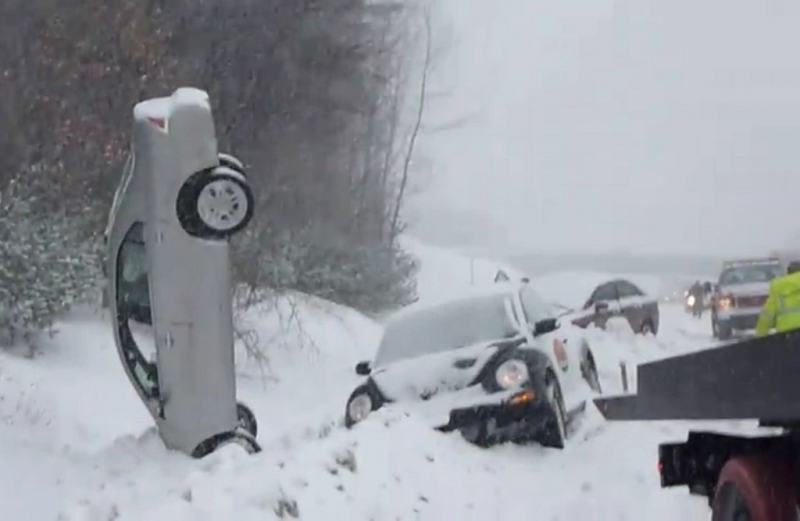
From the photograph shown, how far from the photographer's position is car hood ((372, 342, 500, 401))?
41.5ft

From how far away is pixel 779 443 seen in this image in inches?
228

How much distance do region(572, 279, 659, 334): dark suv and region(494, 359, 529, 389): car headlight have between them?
1532 cm

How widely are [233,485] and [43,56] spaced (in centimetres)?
912

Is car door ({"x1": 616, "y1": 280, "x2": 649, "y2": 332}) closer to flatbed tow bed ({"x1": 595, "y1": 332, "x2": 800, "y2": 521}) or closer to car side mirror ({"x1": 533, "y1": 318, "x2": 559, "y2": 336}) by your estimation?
car side mirror ({"x1": 533, "y1": 318, "x2": 559, "y2": 336})

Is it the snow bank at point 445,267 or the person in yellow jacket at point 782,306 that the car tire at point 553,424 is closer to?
the person in yellow jacket at point 782,306

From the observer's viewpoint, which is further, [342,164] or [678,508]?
[342,164]

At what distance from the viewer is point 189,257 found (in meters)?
9.97

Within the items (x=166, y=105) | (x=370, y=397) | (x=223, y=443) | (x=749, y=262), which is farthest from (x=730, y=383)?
(x=749, y=262)

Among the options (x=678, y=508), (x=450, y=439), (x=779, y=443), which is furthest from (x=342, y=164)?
(x=779, y=443)

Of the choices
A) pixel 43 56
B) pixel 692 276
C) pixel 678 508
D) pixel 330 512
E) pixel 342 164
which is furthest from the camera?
pixel 692 276

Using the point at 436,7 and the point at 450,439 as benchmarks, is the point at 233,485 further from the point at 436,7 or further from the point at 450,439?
the point at 436,7

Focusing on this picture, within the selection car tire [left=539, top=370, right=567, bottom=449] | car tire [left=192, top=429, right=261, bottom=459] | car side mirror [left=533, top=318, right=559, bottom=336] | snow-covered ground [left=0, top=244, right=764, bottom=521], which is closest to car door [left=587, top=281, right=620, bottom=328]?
snow-covered ground [left=0, top=244, right=764, bottom=521]

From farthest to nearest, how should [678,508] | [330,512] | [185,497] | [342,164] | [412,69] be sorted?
[412,69] < [342,164] < [678,508] < [330,512] < [185,497]

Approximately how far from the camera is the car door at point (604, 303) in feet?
91.2
